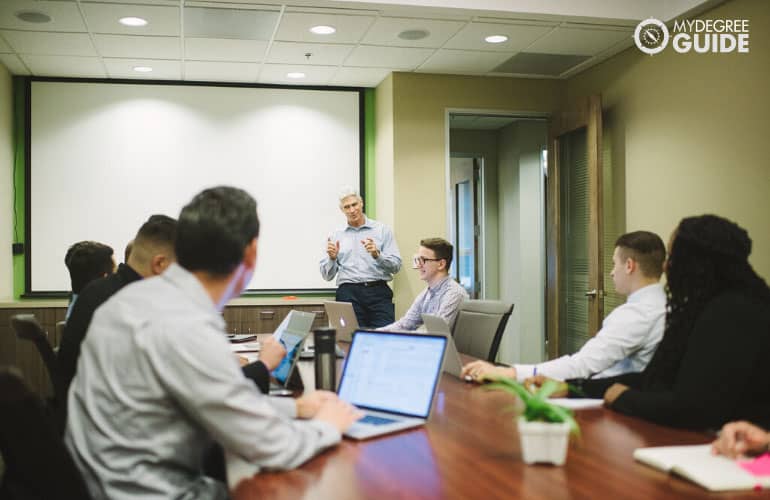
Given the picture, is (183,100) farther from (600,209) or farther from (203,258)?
(203,258)

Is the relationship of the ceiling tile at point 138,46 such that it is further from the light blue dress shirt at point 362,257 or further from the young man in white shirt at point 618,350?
the young man in white shirt at point 618,350

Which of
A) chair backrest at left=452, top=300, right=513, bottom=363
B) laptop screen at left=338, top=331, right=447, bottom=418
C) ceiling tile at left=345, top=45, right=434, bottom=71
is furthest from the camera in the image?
ceiling tile at left=345, top=45, right=434, bottom=71

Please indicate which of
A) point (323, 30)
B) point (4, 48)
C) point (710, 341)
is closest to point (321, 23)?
point (323, 30)

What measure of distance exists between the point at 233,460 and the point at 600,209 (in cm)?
416

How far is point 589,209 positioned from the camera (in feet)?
18.2

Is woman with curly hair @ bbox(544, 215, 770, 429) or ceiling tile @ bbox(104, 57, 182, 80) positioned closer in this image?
woman with curly hair @ bbox(544, 215, 770, 429)

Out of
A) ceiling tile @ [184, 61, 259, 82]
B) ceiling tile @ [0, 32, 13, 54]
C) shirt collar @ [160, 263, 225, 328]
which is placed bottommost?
shirt collar @ [160, 263, 225, 328]

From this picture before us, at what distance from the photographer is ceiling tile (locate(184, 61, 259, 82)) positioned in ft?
18.7

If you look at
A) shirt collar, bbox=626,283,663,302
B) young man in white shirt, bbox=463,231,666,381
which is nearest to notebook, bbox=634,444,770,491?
young man in white shirt, bbox=463,231,666,381

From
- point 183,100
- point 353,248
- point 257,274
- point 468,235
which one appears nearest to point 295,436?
point 353,248

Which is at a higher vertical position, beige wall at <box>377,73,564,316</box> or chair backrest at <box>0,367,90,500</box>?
beige wall at <box>377,73,564,316</box>

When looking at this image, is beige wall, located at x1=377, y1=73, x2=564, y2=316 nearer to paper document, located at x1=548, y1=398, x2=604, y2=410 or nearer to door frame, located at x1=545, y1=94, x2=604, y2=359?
door frame, located at x1=545, y1=94, x2=604, y2=359

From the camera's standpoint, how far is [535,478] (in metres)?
1.48

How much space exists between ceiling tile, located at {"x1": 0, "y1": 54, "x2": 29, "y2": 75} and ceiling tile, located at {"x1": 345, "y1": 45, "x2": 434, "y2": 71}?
2500 mm
